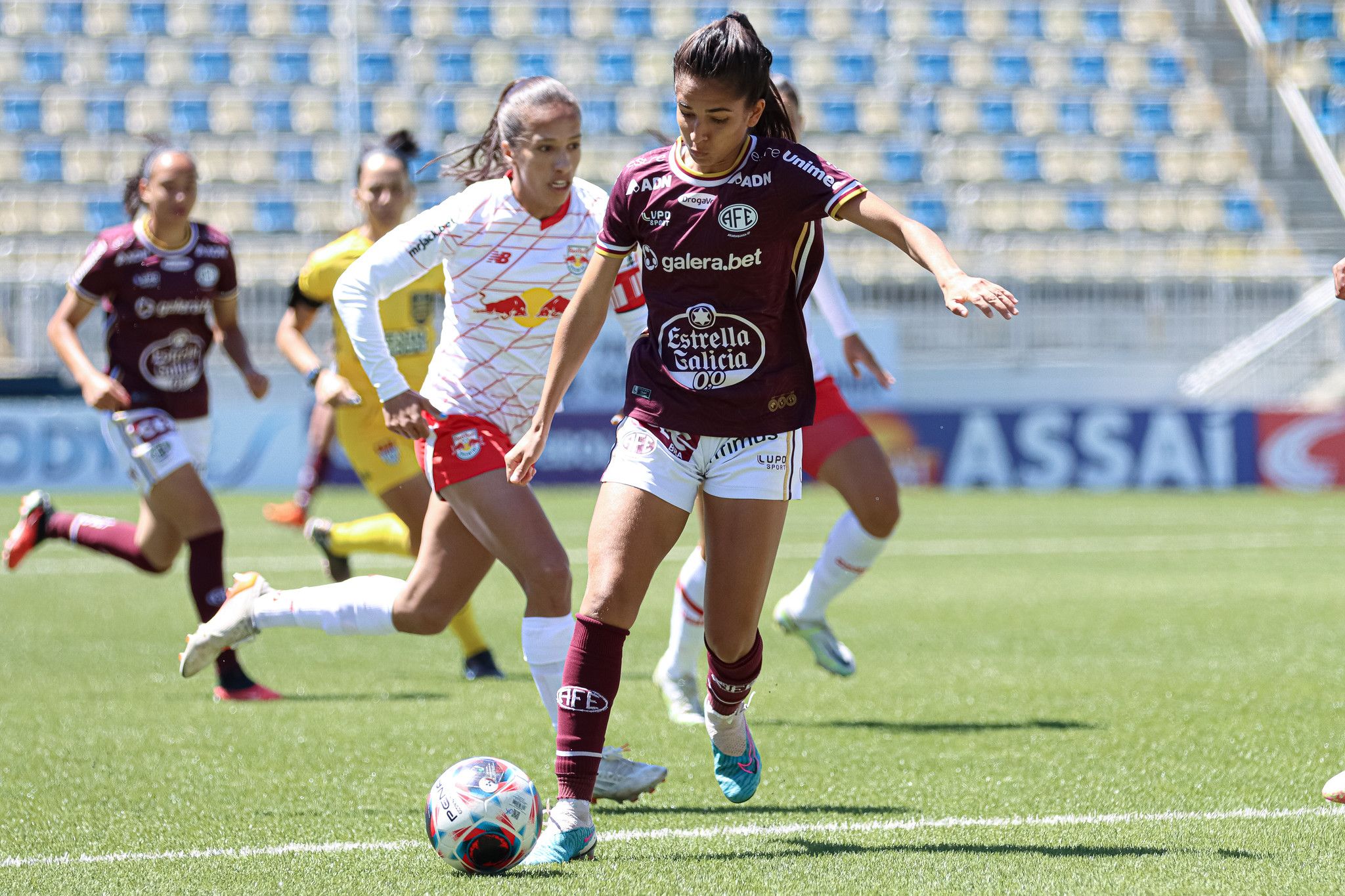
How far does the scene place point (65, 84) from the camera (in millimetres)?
24031

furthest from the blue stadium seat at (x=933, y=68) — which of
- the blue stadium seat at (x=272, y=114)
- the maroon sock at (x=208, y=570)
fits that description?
the maroon sock at (x=208, y=570)

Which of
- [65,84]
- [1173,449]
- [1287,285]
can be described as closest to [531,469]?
[1173,449]

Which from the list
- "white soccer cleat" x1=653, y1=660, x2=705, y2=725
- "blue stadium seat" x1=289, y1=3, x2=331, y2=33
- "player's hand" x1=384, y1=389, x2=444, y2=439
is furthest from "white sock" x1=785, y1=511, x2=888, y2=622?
"blue stadium seat" x1=289, y1=3, x2=331, y2=33

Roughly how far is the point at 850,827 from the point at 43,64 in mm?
23239

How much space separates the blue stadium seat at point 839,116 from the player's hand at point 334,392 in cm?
2057

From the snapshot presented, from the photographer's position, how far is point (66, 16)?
81.6 ft

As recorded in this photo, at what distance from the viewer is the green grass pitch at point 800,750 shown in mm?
3840

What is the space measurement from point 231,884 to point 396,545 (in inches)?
167

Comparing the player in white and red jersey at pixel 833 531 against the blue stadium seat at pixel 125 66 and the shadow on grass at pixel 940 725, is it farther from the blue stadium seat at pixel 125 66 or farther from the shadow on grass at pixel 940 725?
the blue stadium seat at pixel 125 66

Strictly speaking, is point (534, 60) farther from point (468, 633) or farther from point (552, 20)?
point (468, 633)

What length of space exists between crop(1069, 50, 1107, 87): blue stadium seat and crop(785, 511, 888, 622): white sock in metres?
21.9

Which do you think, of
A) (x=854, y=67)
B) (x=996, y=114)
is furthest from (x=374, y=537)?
(x=996, y=114)

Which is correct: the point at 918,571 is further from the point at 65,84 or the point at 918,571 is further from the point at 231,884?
the point at 65,84

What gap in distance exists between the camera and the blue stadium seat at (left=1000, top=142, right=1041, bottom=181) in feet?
83.7
